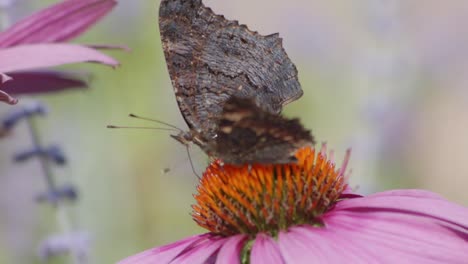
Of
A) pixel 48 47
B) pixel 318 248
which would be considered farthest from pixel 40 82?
pixel 318 248

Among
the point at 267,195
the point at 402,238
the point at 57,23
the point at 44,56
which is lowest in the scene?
the point at 402,238

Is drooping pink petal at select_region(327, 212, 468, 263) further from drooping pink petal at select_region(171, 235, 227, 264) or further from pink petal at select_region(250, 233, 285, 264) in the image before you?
drooping pink petal at select_region(171, 235, 227, 264)

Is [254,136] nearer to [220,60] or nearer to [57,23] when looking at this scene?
[220,60]

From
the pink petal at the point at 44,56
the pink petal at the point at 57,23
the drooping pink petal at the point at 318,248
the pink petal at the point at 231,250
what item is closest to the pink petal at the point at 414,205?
the drooping pink petal at the point at 318,248

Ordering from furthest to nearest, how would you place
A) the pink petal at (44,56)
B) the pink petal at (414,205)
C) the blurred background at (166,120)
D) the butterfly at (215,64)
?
1. the blurred background at (166,120)
2. the butterfly at (215,64)
3. the pink petal at (44,56)
4. the pink petal at (414,205)

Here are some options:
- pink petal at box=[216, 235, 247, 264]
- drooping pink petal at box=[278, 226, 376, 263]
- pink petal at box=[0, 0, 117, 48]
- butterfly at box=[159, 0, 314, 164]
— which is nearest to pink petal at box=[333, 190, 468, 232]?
drooping pink petal at box=[278, 226, 376, 263]

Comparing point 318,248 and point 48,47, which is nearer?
point 318,248

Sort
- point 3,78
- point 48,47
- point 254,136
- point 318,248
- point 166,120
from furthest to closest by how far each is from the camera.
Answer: point 166,120
point 48,47
point 254,136
point 3,78
point 318,248

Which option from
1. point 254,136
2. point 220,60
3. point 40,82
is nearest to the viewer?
point 254,136

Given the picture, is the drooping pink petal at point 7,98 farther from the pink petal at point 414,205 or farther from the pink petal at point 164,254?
the pink petal at point 414,205
